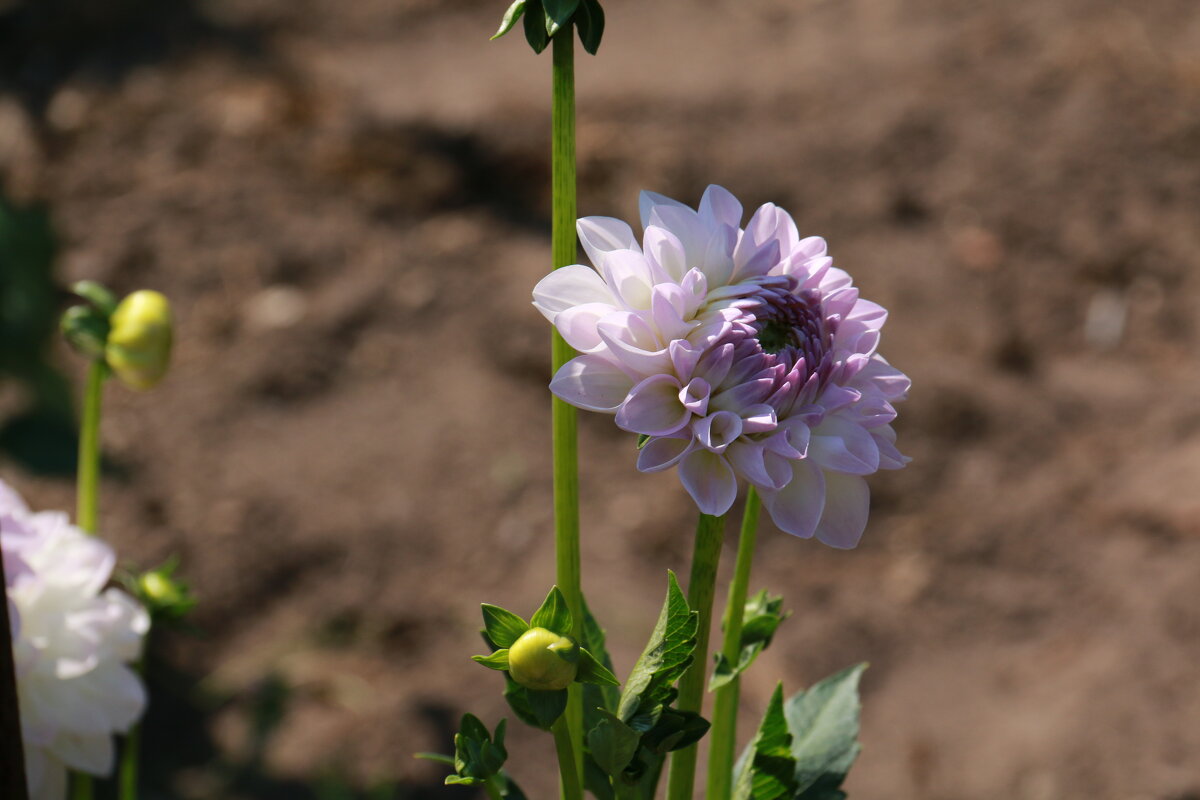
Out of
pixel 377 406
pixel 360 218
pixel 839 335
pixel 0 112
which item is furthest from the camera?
pixel 0 112

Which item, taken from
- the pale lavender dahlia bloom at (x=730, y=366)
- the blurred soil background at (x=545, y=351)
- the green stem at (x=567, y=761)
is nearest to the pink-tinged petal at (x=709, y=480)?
the pale lavender dahlia bloom at (x=730, y=366)

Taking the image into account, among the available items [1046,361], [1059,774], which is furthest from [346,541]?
[1046,361]

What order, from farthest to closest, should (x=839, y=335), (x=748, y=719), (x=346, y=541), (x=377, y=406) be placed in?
(x=377, y=406), (x=346, y=541), (x=748, y=719), (x=839, y=335)

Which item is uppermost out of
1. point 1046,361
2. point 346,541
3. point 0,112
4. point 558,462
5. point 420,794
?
point 558,462

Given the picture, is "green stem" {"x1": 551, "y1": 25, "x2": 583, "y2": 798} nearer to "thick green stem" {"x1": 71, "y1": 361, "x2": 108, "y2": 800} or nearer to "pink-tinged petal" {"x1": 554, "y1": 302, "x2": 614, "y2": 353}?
"pink-tinged petal" {"x1": 554, "y1": 302, "x2": 614, "y2": 353}

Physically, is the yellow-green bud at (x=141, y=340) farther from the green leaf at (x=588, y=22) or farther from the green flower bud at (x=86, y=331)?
the green leaf at (x=588, y=22)

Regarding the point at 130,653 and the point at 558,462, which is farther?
the point at 130,653

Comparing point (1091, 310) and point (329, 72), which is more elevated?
point (329, 72)

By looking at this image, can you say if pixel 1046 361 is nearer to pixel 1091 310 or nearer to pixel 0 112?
pixel 1091 310
